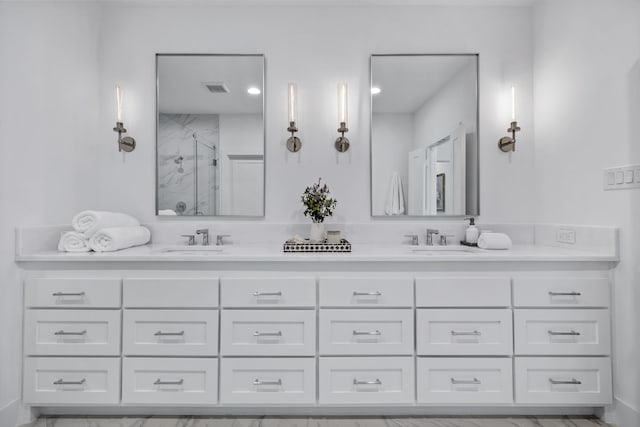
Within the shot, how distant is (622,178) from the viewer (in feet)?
5.44

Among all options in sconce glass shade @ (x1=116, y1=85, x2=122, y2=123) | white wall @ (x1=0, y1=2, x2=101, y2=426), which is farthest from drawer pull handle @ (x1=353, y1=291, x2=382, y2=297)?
sconce glass shade @ (x1=116, y1=85, x2=122, y2=123)

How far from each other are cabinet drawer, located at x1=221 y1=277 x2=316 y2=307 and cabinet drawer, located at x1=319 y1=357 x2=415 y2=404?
30cm

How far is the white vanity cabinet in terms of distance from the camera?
5.51 feet

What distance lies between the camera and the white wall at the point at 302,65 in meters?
2.27

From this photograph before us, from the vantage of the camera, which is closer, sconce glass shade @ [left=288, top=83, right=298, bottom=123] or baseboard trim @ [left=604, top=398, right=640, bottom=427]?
baseboard trim @ [left=604, top=398, right=640, bottom=427]

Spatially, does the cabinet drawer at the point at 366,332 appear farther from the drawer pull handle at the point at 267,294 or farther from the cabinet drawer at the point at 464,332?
the drawer pull handle at the point at 267,294

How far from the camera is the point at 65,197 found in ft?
6.62

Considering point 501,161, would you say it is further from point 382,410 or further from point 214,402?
point 214,402

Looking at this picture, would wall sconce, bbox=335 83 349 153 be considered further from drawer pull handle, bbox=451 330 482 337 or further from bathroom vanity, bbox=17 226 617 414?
drawer pull handle, bbox=451 330 482 337

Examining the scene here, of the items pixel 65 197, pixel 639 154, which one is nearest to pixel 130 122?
pixel 65 197

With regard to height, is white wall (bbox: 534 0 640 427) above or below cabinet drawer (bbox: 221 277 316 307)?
above

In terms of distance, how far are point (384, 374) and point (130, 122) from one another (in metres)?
2.07

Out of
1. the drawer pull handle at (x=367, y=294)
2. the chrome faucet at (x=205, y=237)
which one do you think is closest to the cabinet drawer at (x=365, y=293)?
the drawer pull handle at (x=367, y=294)

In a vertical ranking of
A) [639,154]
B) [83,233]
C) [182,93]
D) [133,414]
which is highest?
[182,93]
